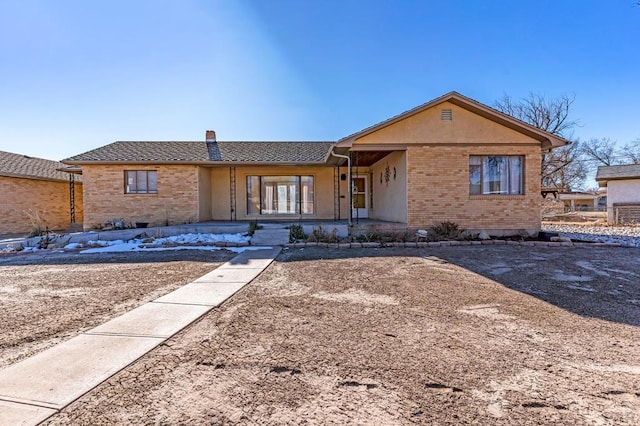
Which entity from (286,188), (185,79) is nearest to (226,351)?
(185,79)

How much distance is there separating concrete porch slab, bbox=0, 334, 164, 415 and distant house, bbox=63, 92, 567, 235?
9.19 meters

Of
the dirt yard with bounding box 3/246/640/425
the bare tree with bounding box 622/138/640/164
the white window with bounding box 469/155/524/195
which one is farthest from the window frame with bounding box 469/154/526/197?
the bare tree with bounding box 622/138/640/164

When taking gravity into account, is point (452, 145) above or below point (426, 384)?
above

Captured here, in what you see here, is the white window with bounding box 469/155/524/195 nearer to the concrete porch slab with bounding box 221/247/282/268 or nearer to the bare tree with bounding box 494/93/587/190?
the concrete porch slab with bounding box 221/247/282/268

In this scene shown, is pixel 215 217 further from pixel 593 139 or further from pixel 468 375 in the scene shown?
pixel 593 139

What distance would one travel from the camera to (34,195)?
16.5m

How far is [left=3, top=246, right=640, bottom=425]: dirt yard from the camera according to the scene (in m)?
2.16

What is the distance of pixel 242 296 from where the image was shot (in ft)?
16.2

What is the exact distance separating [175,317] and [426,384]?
2.92m

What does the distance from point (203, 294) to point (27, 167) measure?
1829 cm

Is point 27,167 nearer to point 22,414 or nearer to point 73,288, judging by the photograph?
point 73,288

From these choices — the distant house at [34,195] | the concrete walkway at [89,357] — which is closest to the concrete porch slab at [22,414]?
the concrete walkway at [89,357]

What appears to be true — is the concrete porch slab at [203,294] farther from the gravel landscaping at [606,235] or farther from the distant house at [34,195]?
the distant house at [34,195]

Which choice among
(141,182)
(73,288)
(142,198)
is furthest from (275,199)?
(73,288)
